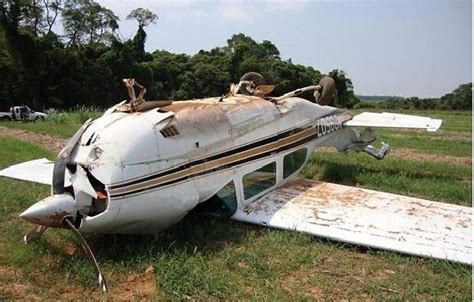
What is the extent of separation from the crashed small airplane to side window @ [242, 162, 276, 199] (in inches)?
0.7

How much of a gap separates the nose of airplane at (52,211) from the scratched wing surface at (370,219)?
2421mm

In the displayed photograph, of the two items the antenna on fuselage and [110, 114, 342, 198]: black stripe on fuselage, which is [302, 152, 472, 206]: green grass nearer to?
[110, 114, 342, 198]: black stripe on fuselage

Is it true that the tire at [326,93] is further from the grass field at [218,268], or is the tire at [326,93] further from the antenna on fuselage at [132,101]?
the antenna on fuselage at [132,101]

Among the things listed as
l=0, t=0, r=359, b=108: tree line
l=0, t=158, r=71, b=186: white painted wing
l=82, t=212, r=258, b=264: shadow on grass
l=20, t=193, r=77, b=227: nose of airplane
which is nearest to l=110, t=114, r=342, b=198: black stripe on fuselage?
l=20, t=193, r=77, b=227: nose of airplane

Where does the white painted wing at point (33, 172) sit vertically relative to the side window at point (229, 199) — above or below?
above

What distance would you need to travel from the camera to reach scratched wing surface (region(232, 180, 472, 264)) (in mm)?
5594

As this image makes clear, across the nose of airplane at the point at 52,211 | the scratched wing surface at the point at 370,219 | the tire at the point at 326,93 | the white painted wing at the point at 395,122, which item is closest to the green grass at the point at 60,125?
the tire at the point at 326,93

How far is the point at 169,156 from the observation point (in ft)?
18.9

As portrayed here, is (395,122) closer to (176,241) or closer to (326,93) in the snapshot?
(326,93)

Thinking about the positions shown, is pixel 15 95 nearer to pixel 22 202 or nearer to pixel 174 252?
pixel 22 202

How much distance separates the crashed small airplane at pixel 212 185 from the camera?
5.32 meters

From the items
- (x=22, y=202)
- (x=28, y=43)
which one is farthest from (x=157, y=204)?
(x=28, y=43)

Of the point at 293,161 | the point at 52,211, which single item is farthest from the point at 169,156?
the point at 293,161

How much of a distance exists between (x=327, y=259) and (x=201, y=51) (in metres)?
69.9
